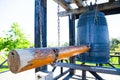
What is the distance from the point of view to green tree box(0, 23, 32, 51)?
1916 cm

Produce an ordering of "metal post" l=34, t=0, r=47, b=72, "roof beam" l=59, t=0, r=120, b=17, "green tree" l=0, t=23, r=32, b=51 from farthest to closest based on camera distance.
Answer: "green tree" l=0, t=23, r=32, b=51 → "roof beam" l=59, t=0, r=120, b=17 → "metal post" l=34, t=0, r=47, b=72

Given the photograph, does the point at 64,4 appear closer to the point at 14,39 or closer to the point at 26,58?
the point at 26,58

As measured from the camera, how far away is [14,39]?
19.6 m

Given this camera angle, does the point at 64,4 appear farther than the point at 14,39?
No

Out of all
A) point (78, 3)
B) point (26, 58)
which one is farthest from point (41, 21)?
point (78, 3)

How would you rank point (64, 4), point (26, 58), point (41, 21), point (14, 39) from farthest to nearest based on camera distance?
point (14, 39) < point (64, 4) < point (41, 21) < point (26, 58)

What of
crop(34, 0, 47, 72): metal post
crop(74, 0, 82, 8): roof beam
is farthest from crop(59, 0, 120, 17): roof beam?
crop(34, 0, 47, 72): metal post

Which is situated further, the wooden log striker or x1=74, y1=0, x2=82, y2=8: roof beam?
x1=74, y1=0, x2=82, y2=8: roof beam

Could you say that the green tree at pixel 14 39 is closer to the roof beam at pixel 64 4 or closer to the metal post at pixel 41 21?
the roof beam at pixel 64 4

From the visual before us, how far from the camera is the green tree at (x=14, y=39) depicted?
754 inches

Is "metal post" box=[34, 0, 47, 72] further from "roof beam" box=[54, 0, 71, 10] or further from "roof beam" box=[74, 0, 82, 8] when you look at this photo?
"roof beam" box=[74, 0, 82, 8]

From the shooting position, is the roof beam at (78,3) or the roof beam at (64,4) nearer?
the roof beam at (64,4)

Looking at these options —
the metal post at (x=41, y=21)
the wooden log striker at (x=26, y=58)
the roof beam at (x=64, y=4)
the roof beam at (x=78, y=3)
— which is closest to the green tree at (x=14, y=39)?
the roof beam at (x=64, y=4)

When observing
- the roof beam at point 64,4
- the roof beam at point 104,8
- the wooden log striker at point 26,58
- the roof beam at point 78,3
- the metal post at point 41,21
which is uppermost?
the roof beam at point 78,3
